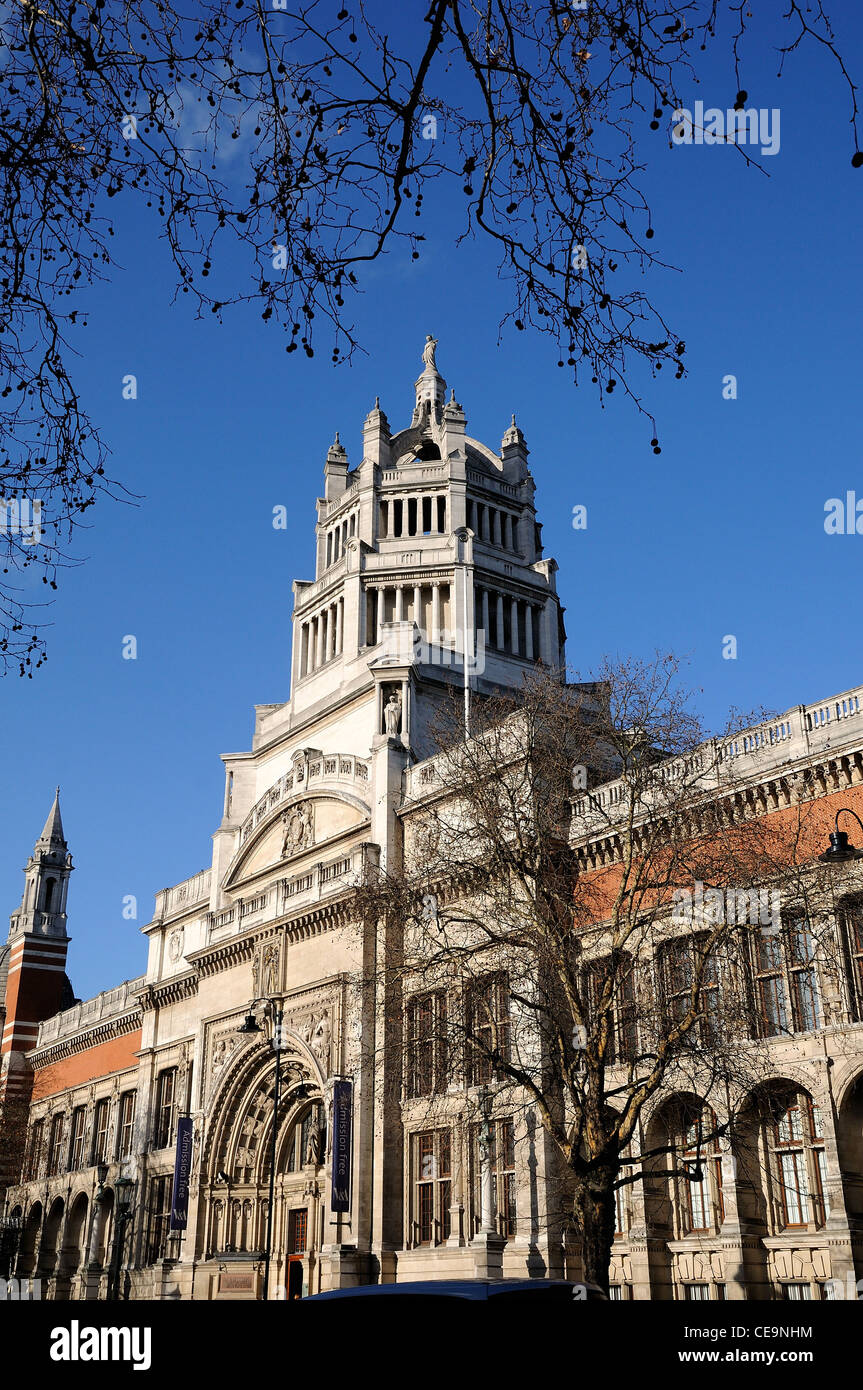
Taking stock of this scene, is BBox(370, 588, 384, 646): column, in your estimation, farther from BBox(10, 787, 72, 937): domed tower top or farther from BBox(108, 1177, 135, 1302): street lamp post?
BBox(10, 787, 72, 937): domed tower top

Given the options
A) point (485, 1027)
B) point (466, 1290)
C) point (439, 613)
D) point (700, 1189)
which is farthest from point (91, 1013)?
point (466, 1290)

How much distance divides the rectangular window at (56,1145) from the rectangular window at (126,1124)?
25.4ft

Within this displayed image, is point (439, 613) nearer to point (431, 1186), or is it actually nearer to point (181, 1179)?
point (181, 1179)

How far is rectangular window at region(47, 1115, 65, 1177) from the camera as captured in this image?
211ft

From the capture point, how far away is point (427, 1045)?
28922 mm

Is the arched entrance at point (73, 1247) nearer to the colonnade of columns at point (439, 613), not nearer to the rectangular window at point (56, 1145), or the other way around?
the rectangular window at point (56, 1145)

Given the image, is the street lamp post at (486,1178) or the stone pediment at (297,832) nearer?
the street lamp post at (486,1178)

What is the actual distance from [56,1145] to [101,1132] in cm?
645

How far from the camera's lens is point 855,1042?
2495cm

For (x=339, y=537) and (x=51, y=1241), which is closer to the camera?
(x=339, y=537)

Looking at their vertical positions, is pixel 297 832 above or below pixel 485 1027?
above

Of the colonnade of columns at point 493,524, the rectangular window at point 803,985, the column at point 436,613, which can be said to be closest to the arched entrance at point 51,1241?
the column at point 436,613

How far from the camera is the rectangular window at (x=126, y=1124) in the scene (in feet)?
188
